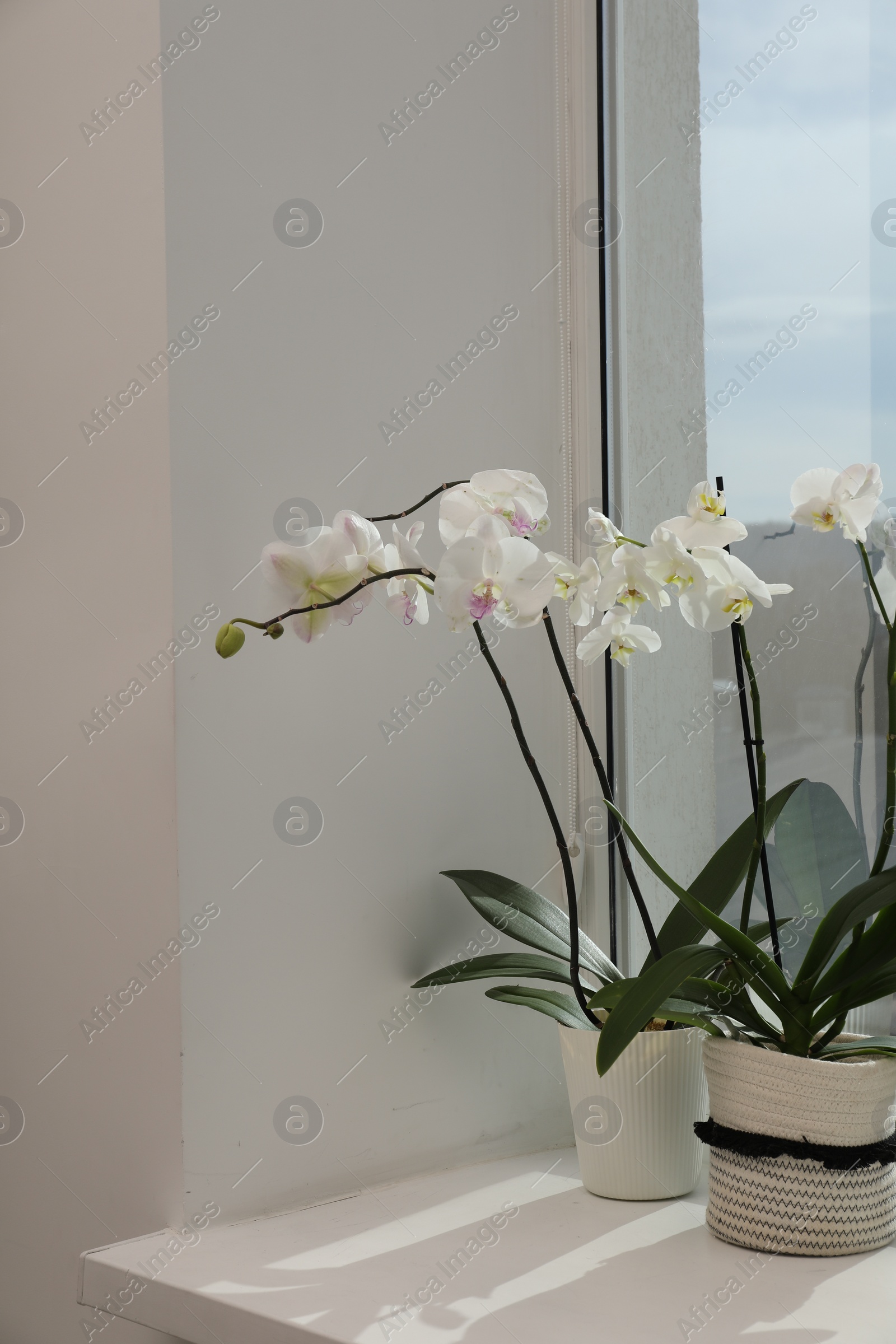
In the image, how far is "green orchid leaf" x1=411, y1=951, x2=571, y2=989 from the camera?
3.48 feet

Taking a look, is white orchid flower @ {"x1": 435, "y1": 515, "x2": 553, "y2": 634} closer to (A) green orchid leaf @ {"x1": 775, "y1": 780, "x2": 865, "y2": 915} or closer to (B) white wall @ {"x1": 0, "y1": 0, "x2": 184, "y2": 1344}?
(B) white wall @ {"x1": 0, "y1": 0, "x2": 184, "y2": 1344}

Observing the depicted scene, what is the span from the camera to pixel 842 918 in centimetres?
89

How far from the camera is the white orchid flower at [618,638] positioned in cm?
91

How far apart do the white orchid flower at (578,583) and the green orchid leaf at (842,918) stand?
0.29 meters

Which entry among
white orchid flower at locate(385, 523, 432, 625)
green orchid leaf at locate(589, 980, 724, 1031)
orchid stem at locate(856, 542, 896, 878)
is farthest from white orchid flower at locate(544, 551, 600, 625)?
green orchid leaf at locate(589, 980, 724, 1031)

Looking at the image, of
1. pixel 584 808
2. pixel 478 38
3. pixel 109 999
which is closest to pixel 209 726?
pixel 109 999

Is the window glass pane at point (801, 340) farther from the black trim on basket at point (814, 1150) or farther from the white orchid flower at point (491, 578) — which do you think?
the white orchid flower at point (491, 578)

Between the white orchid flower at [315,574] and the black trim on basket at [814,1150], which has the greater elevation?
the white orchid flower at [315,574]

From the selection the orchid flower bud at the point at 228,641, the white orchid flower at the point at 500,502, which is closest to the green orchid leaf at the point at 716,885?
the white orchid flower at the point at 500,502

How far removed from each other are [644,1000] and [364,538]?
1.33ft

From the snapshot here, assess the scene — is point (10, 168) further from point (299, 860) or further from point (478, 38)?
point (299, 860)

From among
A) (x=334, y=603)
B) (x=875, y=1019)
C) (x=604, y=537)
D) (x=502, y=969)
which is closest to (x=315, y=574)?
(x=334, y=603)

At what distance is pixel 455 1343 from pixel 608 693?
2.26ft

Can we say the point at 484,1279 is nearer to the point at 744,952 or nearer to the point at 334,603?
the point at 744,952
